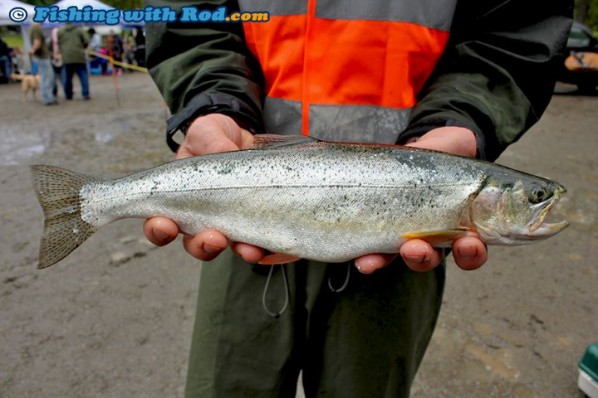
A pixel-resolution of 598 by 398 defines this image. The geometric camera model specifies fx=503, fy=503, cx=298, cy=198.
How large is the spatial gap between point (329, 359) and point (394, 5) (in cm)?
145

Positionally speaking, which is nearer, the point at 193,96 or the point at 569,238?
the point at 193,96

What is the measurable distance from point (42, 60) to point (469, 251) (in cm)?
1408

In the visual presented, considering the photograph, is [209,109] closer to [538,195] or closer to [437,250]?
[437,250]

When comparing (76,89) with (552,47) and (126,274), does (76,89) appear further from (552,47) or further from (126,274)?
(552,47)

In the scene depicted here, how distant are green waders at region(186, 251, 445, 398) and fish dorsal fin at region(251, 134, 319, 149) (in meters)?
0.50

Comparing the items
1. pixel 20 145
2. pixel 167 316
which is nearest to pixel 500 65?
pixel 167 316

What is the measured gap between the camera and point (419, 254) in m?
1.72

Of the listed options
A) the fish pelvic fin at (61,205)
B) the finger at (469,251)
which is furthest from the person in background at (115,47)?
the finger at (469,251)

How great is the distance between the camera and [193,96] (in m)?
2.19

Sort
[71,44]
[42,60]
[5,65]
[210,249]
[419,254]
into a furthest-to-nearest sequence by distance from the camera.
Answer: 1. [5,65]
2. [71,44]
3. [42,60]
4. [210,249]
5. [419,254]

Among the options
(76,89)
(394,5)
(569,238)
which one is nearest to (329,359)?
(394,5)

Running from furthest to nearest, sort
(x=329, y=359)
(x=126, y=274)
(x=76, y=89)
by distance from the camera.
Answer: (x=76, y=89) → (x=126, y=274) → (x=329, y=359)

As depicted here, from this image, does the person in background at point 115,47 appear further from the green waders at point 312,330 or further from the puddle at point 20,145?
the green waders at point 312,330

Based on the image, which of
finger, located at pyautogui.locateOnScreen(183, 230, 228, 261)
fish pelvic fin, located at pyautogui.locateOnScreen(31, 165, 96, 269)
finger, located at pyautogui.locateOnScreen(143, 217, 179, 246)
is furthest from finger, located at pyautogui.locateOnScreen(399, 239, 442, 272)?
fish pelvic fin, located at pyautogui.locateOnScreen(31, 165, 96, 269)
